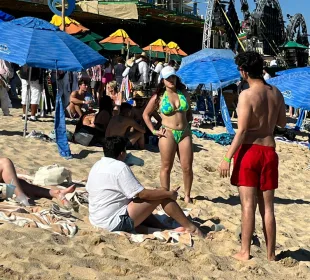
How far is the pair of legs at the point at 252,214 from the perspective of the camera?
Result: 414cm

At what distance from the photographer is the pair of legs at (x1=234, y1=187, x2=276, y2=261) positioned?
414cm

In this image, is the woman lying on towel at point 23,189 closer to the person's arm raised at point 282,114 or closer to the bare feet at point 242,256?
the bare feet at point 242,256

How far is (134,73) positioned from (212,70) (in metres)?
3.62

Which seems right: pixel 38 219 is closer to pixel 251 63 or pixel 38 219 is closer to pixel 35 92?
A: pixel 251 63

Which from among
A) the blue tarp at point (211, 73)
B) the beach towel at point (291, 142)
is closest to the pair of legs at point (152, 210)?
the blue tarp at point (211, 73)

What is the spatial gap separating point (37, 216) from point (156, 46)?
18.2m

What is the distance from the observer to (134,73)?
1529 cm

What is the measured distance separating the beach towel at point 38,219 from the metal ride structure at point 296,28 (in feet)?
99.0

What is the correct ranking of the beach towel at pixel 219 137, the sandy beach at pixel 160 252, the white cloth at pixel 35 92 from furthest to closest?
1. the beach towel at pixel 219 137
2. the white cloth at pixel 35 92
3. the sandy beach at pixel 160 252

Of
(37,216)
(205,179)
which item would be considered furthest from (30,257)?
(205,179)

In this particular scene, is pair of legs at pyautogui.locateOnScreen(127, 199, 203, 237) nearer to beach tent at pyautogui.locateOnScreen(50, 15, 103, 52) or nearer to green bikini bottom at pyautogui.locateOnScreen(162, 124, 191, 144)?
green bikini bottom at pyautogui.locateOnScreen(162, 124, 191, 144)

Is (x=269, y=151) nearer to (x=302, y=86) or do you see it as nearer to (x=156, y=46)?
(x=302, y=86)

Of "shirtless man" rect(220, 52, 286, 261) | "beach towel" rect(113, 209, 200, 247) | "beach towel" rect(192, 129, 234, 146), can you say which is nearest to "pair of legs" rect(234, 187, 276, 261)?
"shirtless man" rect(220, 52, 286, 261)

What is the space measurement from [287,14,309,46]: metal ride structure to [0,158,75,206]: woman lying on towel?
2951cm
